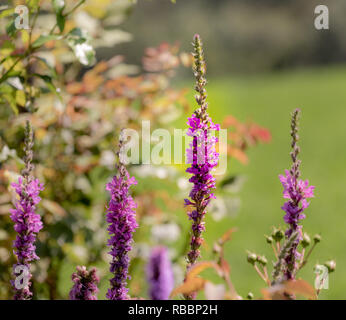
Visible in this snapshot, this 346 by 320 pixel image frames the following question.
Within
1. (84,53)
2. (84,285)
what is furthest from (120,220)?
(84,53)

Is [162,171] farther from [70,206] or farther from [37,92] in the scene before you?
[37,92]

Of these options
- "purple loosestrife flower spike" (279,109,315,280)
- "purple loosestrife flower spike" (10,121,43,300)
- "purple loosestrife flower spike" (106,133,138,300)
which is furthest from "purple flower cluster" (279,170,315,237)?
"purple loosestrife flower spike" (10,121,43,300)

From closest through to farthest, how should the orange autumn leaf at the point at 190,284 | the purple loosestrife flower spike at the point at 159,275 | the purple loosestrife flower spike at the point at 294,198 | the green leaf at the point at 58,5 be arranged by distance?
the orange autumn leaf at the point at 190,284
the purple loosestrife flower spike at the point at 294,198
the green leaf at the point at 58,5
the purple loosestrife flower spike at the point at 159,275

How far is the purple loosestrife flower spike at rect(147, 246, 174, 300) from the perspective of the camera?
1.63 m

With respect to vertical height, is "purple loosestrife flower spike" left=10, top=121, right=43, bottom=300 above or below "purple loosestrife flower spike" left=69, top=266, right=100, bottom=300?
above

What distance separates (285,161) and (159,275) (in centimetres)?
548

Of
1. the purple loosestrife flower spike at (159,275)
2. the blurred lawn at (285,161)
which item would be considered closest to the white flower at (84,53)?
the purple loosestrife flower spike at (159,275)

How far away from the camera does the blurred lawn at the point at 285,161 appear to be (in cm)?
455

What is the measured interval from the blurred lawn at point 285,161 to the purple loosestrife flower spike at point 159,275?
6.20 feet

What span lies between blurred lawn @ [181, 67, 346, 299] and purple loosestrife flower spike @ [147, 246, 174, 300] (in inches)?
74.4

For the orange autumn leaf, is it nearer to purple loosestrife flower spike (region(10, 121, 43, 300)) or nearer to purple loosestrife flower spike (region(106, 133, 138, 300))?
purple loosestrife flower spike (region(106, 133, 138, 300))

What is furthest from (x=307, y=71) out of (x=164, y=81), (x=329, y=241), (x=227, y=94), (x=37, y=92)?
(x=37, y=92)

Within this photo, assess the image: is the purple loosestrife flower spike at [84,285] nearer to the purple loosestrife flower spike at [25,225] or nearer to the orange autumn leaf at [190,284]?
the purple loosestrife flower spike at [25,225]

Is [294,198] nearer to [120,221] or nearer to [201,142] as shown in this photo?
[201,142]
